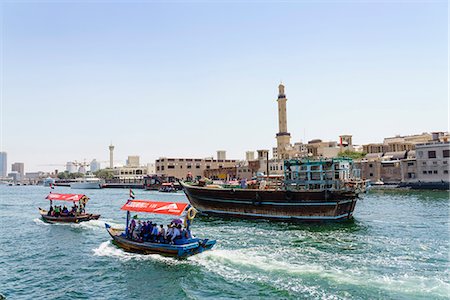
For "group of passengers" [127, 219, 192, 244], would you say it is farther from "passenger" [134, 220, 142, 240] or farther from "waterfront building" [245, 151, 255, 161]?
"waterfront building" [245, 151, 255, 161]

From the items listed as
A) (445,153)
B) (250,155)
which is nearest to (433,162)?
(445,153)

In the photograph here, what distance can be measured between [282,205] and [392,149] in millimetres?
78194

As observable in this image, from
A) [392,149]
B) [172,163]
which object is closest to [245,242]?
[392,149]

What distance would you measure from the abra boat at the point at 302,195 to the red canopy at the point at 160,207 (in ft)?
48.4

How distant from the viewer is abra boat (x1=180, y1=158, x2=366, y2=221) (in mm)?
36000

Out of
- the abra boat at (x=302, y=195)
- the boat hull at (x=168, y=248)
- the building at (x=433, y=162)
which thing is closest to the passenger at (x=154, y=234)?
the boat hull at (x=168, y=248)

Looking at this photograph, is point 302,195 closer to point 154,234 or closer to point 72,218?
point 154,234

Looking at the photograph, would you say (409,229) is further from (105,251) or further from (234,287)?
(105,251)

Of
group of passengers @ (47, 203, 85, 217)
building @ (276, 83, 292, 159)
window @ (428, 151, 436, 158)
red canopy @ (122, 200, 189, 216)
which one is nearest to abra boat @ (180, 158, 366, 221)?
group of passengers @ (47, 203, 85, 217)

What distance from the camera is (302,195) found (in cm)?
3650

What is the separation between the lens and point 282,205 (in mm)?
37594

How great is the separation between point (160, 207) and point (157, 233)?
1.99 metres

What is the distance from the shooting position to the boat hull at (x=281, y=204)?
118 feet

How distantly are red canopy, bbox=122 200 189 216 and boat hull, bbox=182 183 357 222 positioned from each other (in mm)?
14777
